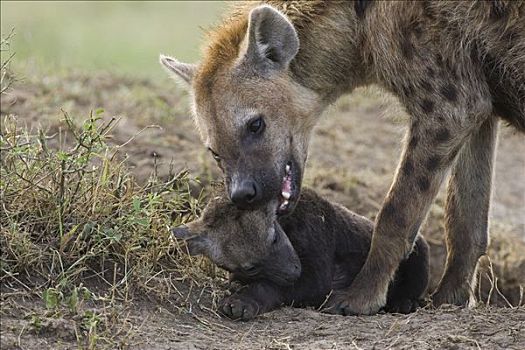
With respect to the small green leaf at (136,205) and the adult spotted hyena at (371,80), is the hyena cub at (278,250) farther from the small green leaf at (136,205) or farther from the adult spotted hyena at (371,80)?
the small green leaf at (136,205)

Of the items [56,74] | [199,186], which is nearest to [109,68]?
[56,74]

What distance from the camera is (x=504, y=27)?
5.27m

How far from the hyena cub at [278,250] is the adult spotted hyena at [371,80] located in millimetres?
148

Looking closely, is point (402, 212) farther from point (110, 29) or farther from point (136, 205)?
point (110, 29)

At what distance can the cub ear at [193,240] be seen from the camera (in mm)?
5176

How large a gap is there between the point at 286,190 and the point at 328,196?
184cm

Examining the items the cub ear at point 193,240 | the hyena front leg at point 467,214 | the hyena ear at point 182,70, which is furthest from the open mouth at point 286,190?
the hyena front leg at point 467,214

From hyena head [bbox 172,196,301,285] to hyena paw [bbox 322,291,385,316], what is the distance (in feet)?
0.76

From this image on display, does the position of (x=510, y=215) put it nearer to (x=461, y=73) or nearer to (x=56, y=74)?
(x=461, y=73)

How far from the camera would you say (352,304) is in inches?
209

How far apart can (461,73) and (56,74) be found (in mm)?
4464

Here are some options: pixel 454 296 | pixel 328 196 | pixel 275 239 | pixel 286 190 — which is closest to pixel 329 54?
pixel 286 190

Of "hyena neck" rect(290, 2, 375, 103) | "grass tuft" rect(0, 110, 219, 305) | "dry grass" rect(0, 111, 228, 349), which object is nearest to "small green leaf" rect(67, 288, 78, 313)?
"dry grass" rect(0, 111, 228, 349)

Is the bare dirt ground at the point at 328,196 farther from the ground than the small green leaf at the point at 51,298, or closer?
farther from the ground
